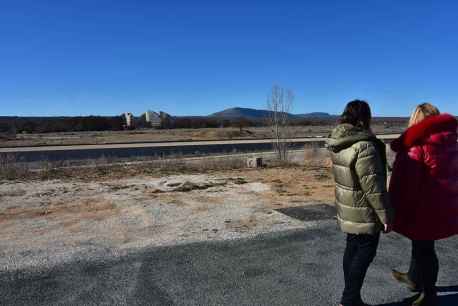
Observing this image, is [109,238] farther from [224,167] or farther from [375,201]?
[224,167]

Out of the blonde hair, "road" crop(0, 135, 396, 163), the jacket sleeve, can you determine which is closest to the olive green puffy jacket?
the jacket sleeve

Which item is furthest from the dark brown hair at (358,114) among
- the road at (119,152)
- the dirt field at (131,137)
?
the dirt field at (131,137)

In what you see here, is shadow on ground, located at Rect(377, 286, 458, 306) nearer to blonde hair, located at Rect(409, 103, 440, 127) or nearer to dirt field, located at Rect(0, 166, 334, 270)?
blonde hair, located at Rect(409, 103, 440, 127)

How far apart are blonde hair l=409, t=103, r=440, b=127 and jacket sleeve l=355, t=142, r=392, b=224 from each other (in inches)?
21.9

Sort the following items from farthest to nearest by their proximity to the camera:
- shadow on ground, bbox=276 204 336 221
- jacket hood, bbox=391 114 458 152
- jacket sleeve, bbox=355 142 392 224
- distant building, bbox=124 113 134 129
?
distant building, bbox=124 113 134 129 → shadow on ground, bbox=276 204 336 221 → jacket hood, bbox=391 114 458 152 → jacket sleeve, bbox=355 142 392 224

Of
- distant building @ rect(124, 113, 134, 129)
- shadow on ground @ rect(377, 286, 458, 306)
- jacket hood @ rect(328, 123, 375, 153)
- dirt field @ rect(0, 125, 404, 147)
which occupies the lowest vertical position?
shadow on ground @ rect(377, 286, 458, 306)

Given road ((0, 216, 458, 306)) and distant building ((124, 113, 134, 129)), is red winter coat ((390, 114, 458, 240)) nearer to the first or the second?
road ((0, 216, 458, 306))

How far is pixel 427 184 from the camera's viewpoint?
2918 mm

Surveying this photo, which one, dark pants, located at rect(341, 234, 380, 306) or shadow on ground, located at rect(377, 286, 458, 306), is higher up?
dark pants, located at rect(341, 234, 380, 306)

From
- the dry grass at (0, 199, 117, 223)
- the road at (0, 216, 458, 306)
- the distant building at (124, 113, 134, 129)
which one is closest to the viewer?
the road at (0, 216, 458, 306)

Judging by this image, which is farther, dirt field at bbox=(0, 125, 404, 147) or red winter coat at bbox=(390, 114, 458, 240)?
dirt field at bbox=(0, 125, 404, 147)

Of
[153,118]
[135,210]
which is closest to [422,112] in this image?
[135,210]

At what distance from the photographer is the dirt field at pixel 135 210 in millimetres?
5152

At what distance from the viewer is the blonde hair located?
2.94m
